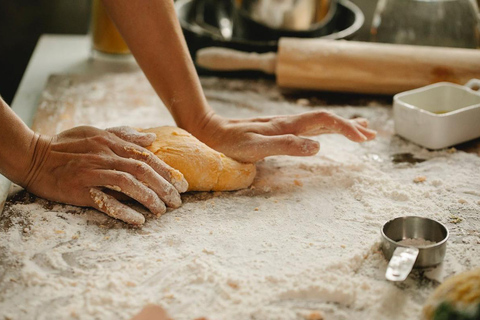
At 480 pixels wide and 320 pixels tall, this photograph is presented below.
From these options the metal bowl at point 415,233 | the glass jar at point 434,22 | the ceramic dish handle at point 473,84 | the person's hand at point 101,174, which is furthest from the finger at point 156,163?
the glass jar at point 434,22

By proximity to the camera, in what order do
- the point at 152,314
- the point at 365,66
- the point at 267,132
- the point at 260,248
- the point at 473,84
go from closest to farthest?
the point at 152,314 → the point at 260,248 → the point at 267,132 → the point at 473,84 → the point at 365,66

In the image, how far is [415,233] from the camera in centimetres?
120

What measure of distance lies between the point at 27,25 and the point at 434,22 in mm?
2350

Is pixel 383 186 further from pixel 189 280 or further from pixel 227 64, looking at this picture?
pixel 227 64

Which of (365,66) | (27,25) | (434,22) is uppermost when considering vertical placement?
(434,22)

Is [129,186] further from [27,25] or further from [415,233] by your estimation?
[27,25]

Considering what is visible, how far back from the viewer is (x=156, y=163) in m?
1.34

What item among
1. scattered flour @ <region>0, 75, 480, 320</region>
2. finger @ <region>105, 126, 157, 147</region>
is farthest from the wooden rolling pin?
finger @ <region>105, 126, 157, 147</region>

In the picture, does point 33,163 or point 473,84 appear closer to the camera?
point 33,163

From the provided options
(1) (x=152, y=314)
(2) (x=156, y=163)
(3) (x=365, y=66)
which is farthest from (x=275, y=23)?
(1) (x=152, y=314)

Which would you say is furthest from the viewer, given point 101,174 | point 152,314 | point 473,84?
point 473,84

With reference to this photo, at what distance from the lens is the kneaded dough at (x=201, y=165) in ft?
4.58

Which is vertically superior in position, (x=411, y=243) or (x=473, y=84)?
(x=473, y=84)

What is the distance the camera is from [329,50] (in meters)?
2.05
